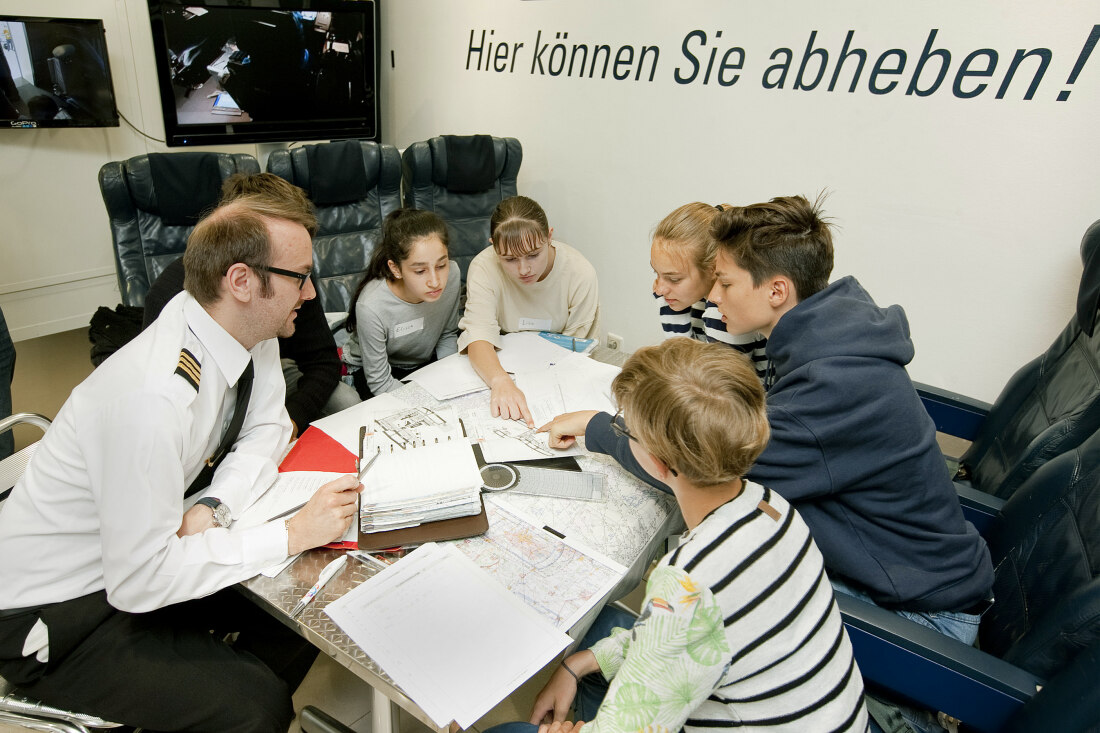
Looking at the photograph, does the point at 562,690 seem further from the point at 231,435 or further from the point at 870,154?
the point at 870,154

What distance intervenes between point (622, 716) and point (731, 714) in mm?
187

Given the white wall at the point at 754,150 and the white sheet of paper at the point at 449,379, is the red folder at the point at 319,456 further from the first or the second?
the white wall at the point at 754,150

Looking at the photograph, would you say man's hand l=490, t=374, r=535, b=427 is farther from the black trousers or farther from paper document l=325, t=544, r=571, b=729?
the black trousers

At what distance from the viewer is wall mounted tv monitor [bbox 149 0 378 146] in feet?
10.2

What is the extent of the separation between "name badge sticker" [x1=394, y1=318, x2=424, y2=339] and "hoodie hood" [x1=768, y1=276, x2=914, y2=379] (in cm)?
130

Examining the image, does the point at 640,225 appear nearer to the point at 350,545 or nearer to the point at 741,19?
the point at 741,19

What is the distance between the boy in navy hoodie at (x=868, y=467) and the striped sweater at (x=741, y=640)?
29cm

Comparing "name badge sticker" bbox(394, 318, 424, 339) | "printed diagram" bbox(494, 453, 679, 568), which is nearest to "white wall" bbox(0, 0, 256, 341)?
"name badge sticker" bbox(394, 318, 424, 339)

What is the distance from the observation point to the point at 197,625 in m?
1.22

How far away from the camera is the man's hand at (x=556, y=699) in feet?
3.59

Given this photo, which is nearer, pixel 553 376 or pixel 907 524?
pixel 907 524

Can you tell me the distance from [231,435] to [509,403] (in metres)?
0.65

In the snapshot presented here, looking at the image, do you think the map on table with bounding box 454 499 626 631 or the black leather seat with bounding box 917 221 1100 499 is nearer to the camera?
the map on table with bounding box 454 499 626 631

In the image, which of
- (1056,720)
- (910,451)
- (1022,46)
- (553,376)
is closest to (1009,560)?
(910,451)
